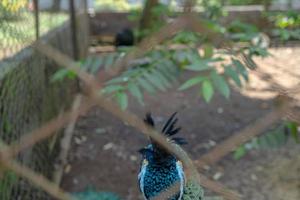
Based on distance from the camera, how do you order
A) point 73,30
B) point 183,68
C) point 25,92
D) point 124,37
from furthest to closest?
point 124,37, point 73,30, point 25,92, point 183,68

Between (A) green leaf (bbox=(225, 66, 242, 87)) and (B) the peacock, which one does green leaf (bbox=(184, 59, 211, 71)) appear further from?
(B) the peacock

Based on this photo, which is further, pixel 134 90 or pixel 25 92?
pixel 25 92

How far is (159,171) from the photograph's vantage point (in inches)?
62.8

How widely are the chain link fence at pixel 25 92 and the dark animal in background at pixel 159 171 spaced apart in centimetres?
56

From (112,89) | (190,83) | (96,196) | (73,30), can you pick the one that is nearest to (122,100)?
(112,89)

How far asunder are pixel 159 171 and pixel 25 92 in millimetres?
1278

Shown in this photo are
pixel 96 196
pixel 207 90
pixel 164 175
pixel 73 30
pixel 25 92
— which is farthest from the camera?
pixel 73 30

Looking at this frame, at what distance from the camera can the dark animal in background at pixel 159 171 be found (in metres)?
1.57

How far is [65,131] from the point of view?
12.8 ft

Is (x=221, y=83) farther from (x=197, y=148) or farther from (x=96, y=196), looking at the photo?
(x=197, y=148)

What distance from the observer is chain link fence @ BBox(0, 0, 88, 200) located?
224 cm

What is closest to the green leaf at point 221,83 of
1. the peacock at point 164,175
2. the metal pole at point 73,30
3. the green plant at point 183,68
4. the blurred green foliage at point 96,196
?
the green plant at point 183,68

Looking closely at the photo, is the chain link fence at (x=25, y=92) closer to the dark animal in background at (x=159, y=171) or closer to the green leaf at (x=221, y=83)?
the dark animal in background at (x=159, y=171)

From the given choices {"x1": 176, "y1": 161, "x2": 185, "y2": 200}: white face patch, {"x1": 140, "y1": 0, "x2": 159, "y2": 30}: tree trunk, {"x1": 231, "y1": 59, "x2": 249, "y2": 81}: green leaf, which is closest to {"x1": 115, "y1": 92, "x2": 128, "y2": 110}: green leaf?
{"x1": 231, "y1": 59, "x2": 249, "y2": 81}: green leaf
